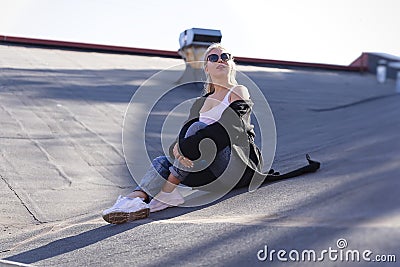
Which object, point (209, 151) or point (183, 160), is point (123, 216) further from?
point (209, 151)

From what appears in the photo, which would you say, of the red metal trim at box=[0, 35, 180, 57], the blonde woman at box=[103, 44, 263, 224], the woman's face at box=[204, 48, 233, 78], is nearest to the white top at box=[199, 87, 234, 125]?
the blonde woman at box=[103, 44, 263, 224]

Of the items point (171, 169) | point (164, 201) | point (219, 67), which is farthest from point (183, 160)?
point (219, 67)

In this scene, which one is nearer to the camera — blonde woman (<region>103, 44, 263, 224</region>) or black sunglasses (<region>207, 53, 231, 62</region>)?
blonde woman (<region>103, 44, 263, 224</region>)

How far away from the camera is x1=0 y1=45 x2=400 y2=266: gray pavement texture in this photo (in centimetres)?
377

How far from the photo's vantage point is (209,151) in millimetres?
4812

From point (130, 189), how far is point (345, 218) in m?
3.14

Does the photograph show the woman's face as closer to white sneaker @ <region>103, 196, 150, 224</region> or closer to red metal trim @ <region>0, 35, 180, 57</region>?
white sneaker @ <region>103, 196, 150, 224</region>

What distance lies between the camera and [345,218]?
3754 mm

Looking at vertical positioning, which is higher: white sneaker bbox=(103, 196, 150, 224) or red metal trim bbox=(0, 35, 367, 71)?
red metal trim bbox=(0, 35, 367, 71)

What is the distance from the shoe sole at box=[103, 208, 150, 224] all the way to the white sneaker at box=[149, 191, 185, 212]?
170mm

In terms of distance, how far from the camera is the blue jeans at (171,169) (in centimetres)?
483

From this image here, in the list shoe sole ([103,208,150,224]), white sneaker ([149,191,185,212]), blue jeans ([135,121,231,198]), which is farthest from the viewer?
white sneaker ([149,191,185,212])

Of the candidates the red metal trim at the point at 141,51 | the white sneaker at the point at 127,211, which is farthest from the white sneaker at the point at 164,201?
the red metal trim at the point at 141,51

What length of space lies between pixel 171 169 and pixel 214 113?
1.57 feet
